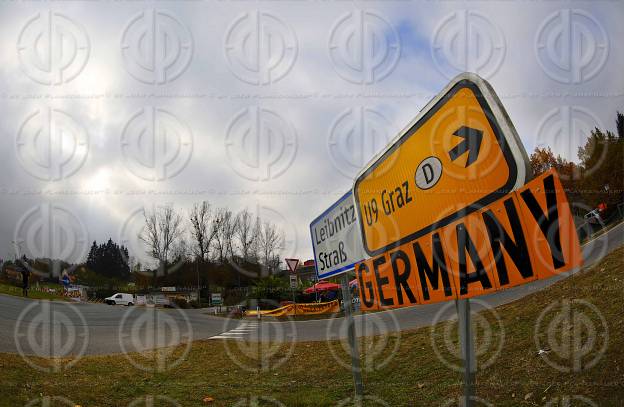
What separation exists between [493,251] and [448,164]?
585 mm

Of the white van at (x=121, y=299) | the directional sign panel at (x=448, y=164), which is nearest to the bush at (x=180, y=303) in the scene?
the white van at (x=121, y=299)

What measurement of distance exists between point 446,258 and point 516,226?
1.84ft

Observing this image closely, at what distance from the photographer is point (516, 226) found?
90.9 inches

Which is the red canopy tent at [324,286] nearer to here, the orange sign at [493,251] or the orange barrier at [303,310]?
the orange barrier at [303,310]

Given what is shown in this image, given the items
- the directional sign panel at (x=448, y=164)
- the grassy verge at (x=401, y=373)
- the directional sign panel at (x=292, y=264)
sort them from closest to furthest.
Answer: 1. the directional sign panel at (x=448, y=164)
2. the grassy verge at (x=401, y=373)
3. the directional sign panel at (x=292, y=264)

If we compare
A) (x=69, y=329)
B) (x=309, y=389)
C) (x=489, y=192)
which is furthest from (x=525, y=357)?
(x=69, y=329)

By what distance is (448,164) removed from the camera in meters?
2.71

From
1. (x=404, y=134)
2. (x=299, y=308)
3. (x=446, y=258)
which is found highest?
(x=404, y=134)

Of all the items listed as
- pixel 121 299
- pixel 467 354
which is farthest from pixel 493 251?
pixel 121 299

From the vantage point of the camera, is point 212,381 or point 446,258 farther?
point 212,381

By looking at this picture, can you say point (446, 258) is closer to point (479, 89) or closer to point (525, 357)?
point (479, 89)

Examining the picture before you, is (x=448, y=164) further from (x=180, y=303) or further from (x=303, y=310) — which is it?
(x=180, y=303)

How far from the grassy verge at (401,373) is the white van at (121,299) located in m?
36.5

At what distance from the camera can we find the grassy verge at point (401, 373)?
4.99m
